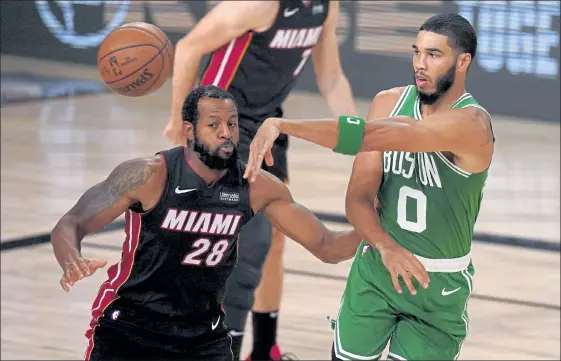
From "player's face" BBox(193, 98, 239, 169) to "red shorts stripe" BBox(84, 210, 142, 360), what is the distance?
0.34 meters

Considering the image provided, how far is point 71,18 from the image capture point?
15.0 metres

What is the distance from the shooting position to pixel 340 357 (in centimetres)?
459

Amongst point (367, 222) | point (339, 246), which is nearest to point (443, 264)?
point (367, 222)

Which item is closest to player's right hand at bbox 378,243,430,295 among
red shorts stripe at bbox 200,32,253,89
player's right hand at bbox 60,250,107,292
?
player's right hand at bbox 60,250,107,292

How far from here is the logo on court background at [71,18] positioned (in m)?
15.0

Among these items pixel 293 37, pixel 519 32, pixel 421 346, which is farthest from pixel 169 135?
pixel 519 32

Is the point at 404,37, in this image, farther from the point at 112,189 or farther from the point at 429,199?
the point at 112,189

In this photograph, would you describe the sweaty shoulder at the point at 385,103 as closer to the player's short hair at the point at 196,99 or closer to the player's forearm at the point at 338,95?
the player's short hair at the point at 196,99

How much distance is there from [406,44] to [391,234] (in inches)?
377

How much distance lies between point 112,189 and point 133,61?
119 cm

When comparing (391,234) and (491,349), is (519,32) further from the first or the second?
(391,234)

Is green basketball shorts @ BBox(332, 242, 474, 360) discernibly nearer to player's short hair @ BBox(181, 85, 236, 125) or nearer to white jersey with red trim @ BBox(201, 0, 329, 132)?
player's short hair @ BBox(181, 85, 236, 125)

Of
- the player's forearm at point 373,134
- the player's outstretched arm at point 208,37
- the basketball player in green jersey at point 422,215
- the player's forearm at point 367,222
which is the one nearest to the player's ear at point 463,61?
the basketball player in green jersey at point 422,215

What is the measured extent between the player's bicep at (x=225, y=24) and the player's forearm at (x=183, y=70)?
1.8 inches
